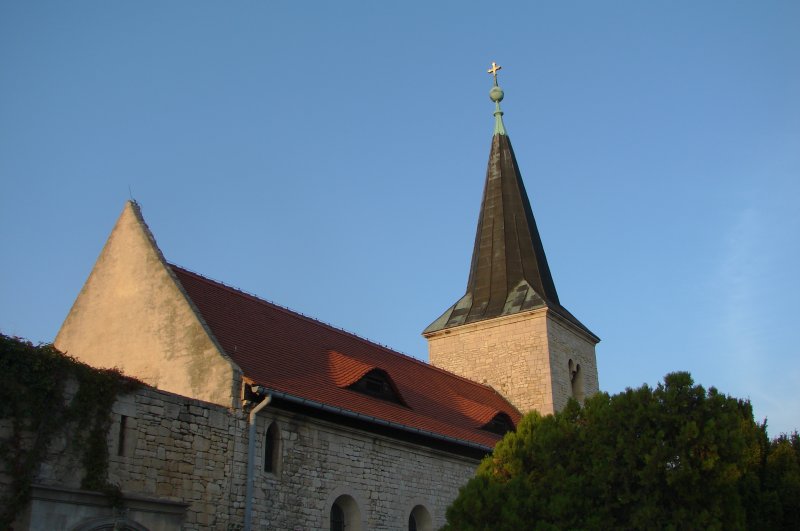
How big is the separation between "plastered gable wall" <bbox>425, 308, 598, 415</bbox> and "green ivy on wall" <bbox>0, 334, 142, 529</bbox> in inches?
634

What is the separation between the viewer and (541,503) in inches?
538

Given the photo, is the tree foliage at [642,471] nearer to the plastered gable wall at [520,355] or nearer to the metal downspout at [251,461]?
the metal downspout at [251,461]

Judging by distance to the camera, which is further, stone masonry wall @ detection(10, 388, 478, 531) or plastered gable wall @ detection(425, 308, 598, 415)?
plastered gable wall @ detection(425, 308, 598, 415)

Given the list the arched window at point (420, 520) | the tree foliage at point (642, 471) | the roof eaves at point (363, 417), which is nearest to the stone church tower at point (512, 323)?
the roof eaves at point (363, 417)

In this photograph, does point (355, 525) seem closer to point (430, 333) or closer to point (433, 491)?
point (433, 491)

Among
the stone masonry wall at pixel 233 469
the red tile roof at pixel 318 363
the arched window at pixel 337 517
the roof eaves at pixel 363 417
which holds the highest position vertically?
the red tile roof at pixel 318 363

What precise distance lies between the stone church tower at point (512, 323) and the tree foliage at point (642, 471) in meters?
11.5

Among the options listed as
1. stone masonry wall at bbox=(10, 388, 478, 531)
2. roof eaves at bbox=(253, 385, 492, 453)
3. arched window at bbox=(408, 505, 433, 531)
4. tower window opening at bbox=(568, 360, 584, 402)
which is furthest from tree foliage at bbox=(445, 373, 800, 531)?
tower window opening at bbox=(568, 360, 584, 402)

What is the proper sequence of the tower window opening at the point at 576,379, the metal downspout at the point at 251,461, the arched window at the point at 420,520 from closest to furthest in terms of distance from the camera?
the metal downspout at the point at 251,461 → the arched window at the point at 420,520 → the tower window opening at the point at 576,379

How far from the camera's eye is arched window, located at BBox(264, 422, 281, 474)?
15.0 metres

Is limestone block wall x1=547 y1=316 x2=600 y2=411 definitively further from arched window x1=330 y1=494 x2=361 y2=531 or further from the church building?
arched window x1=330 y1=494 x2=361 y2=531

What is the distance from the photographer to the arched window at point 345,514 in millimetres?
16234

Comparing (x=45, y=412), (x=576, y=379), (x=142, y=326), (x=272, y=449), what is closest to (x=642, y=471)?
(x=272, y=449)

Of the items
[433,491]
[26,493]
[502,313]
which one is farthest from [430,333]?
[26,493]
